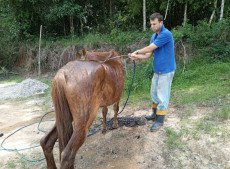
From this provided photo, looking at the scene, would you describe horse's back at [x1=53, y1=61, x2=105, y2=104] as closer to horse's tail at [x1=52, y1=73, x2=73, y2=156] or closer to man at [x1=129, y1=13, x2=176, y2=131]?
horse's tail at [x1=52, y1=73, x2=73, y2=156]

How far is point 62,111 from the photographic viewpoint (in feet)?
6.52

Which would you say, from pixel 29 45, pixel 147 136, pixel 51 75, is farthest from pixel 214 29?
pixel 29 45

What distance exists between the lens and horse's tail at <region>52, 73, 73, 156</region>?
196 cm

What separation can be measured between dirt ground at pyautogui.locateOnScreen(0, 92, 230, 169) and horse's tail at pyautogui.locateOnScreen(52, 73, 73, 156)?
3.38ft

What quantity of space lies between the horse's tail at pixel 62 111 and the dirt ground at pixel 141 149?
103cm

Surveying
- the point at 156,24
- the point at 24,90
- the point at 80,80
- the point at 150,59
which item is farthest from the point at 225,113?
the point at 24,90

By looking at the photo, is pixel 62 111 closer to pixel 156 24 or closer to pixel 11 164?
pixel 11 164

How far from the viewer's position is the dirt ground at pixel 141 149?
2.62 metres

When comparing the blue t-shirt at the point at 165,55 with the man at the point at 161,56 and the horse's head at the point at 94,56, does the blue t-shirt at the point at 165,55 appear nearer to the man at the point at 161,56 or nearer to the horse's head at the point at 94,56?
the man at the point at 161,56

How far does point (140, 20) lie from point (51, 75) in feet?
21.7

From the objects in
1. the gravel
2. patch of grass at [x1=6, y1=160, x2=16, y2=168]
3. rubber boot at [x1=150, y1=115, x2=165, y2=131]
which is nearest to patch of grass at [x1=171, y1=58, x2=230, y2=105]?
rubber boot at [x1=150, y1=115, x2=165, y2=131]

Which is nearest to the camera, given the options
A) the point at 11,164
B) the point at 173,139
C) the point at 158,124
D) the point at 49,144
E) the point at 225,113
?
the point at 49,144

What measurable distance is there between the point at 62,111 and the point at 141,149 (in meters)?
1.66

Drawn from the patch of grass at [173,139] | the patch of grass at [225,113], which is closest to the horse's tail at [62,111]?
the patch of grass at [173,139]
